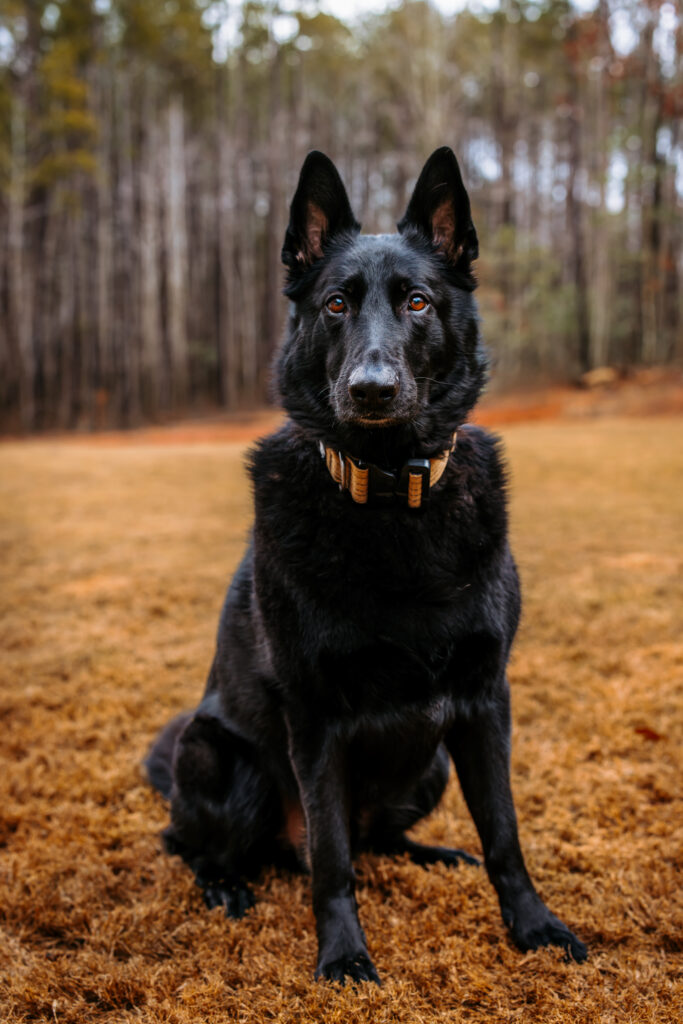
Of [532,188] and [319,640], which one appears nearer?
[319,640]

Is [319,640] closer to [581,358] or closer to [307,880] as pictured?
[307,880]

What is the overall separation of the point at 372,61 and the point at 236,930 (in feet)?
79.4

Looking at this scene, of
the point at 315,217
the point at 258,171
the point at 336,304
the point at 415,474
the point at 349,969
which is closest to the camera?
the point at 349,969

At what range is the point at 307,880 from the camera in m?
1.92

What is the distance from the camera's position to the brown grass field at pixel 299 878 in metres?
1.46

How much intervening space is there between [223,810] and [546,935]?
0.76m

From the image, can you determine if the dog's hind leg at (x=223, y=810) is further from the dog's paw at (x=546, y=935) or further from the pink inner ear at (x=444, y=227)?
the pink inner ear at (x=444, y=227)

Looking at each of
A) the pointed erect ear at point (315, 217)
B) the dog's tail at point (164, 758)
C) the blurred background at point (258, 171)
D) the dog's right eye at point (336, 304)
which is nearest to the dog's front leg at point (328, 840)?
the dog's tail at point (164, 758)

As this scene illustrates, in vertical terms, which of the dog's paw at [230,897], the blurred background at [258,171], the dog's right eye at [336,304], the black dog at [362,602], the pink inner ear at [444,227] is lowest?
the dog's paw at [230,897]

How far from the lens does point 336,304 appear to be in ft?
5.72

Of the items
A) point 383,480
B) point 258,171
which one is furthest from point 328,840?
point 258,171

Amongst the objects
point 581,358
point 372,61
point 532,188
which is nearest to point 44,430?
point 581,358

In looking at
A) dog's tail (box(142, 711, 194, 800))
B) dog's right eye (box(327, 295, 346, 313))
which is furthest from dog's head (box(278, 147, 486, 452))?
dog's tail (box(142, 711, 194, 800))

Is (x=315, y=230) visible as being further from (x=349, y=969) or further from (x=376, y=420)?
(x=349, y=969)
